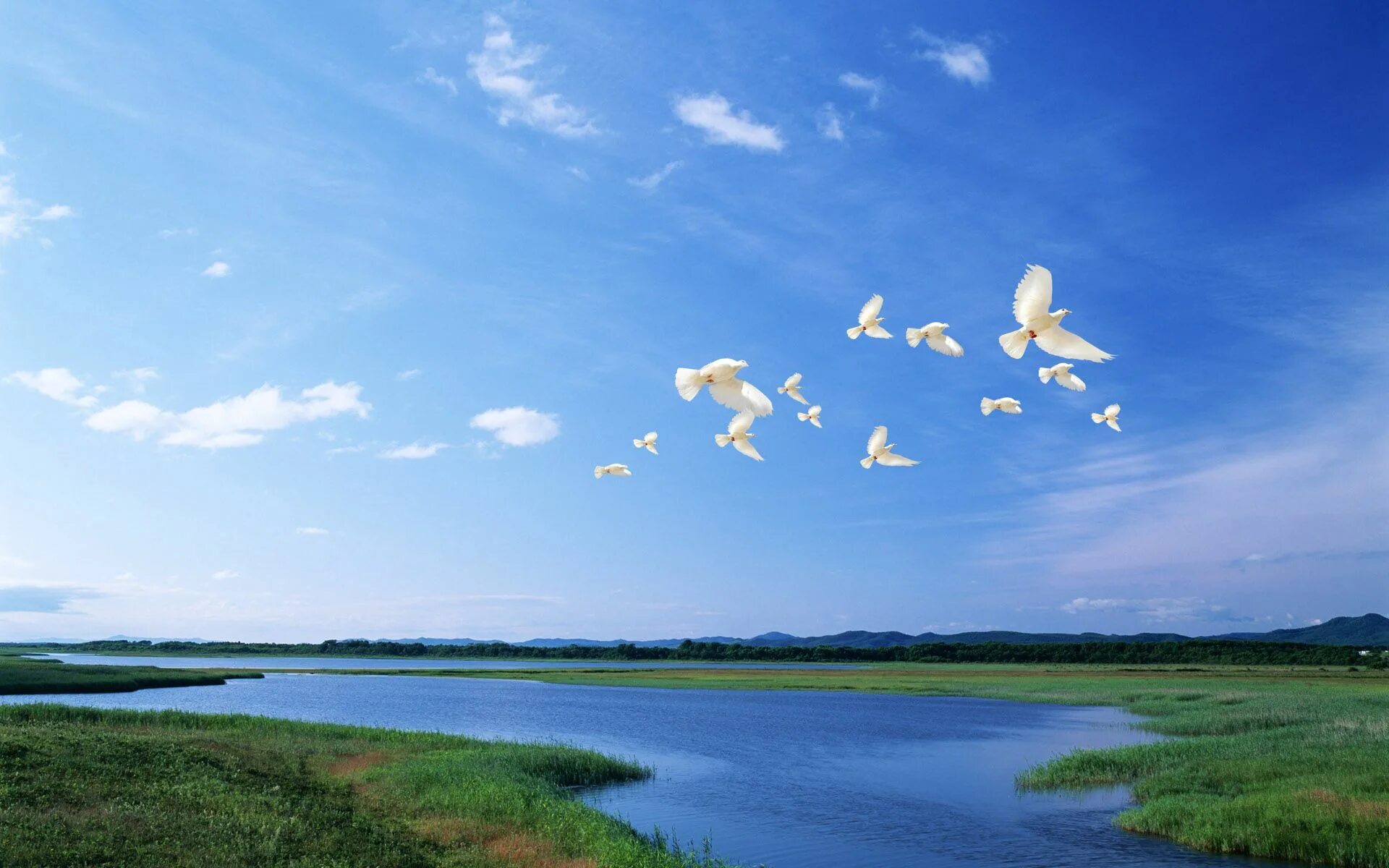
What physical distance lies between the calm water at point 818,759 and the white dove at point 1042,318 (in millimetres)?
19857

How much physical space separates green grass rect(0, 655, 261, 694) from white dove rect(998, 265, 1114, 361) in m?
72.7

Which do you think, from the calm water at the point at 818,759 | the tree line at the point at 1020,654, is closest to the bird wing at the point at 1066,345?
the calm water at the point at 818,759

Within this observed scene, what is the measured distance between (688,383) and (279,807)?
1912cm

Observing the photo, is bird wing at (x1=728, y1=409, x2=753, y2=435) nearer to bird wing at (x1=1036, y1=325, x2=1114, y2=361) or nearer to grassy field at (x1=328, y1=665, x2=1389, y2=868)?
bird wing at (x1=1036, y1=325, x2=1114, y2=361)

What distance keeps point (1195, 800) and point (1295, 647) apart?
126735 mm

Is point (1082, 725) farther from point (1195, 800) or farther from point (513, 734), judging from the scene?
point (513, 734)

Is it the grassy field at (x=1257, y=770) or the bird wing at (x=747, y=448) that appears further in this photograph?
the grassy field at (x=1257, y=770)

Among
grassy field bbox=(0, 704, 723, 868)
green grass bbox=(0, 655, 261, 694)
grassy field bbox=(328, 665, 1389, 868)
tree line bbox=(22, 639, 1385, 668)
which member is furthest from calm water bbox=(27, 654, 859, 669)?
grassy field bbox=(0, 704, 723, 868)

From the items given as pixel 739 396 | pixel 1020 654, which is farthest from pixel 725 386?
pixel 1020 654

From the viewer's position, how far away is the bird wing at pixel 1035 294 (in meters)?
5.24

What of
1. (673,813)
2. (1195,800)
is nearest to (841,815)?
(673,813)

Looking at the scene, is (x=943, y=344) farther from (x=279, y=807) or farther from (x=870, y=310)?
(x=279, y=807)

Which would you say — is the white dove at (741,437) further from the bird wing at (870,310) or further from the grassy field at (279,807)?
the grassy field at (279,807)

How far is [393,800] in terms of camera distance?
2358 centimetres
